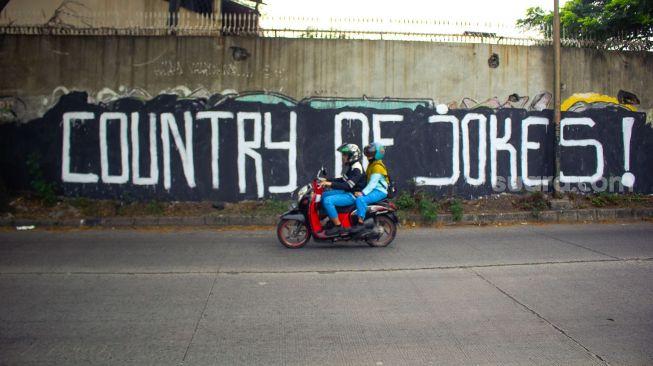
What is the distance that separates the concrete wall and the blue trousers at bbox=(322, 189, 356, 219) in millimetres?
4033

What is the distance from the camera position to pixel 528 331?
4.93 meters

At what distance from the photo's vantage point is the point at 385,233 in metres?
8.99

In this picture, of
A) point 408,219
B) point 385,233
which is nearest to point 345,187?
point 385,233

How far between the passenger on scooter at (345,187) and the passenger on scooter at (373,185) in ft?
0.40

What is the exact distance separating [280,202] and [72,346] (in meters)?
7.37

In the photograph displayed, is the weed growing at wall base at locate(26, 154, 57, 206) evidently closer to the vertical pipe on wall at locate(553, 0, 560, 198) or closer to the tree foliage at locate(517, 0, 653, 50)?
the vertical pipe on wall at locate(553, 0, 560, 198)

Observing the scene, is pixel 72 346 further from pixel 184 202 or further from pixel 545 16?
pixel 545 16

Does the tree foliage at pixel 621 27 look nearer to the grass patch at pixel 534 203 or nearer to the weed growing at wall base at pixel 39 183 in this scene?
the grass patch at pixel 534 203

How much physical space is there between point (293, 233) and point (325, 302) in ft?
9.98

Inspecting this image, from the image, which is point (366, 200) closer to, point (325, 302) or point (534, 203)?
point (325, 302)

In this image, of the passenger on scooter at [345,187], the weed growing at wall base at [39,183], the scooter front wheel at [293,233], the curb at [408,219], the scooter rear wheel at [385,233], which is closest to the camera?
the passenger on scooter at [345,187]

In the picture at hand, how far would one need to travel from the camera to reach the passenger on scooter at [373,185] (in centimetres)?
861

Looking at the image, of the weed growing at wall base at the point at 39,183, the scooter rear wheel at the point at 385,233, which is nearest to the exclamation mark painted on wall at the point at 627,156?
the scooter rear wheel at the point at 385,233

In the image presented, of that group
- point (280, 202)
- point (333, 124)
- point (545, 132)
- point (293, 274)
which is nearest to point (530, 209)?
point (545, 132)
